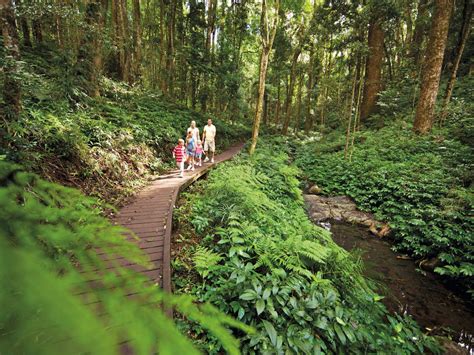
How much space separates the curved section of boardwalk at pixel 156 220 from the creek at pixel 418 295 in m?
4.53

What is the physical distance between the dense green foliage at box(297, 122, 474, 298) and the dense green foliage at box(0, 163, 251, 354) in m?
7.33

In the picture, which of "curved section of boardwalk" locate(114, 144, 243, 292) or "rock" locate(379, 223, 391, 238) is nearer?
"curved section of boardwalk" locate(114, 144, 243, 292)

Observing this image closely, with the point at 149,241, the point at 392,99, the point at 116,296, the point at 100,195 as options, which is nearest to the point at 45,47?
the point at 100,195

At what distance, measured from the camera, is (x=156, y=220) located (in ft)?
16.9

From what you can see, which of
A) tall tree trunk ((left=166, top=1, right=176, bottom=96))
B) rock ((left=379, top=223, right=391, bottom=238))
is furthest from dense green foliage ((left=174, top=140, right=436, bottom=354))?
tall tree trunk ((left=166, top=1, right=176, bottom=96))

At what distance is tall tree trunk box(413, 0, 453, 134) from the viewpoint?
11312 millimetres

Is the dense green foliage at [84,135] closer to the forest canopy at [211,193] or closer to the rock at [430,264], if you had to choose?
the forest canopy at [211,193]

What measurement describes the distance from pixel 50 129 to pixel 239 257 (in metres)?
5.40

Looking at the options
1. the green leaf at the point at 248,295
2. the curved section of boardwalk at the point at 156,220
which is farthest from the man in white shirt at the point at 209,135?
the green leaf at the point at 248,295

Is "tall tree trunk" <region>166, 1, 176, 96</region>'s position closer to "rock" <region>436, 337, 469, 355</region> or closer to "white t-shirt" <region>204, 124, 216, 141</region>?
"white t-shirt" <region>204, 124, 216, 141</region>

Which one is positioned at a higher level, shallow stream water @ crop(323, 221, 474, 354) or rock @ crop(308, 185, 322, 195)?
rock @ crop(308, 185, 322, 195)

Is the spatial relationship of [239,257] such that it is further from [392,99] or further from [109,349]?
[392,99]

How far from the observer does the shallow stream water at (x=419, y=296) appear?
4618mm

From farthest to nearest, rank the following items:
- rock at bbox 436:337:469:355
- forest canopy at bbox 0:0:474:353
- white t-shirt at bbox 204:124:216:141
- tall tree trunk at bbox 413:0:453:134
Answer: tall tree trunk at bbox 413:0:453:134 → white t-shirt at bbox 204:124:216:141 → rock at bbox 436:337:469:355 → forest canopy at bbox 0:0:474:353
